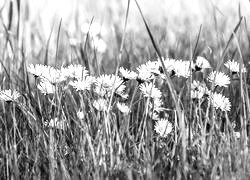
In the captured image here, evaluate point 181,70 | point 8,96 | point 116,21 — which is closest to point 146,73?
point 181,70

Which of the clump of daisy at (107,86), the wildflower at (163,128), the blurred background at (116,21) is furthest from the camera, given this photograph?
the blurred background at (116,21)

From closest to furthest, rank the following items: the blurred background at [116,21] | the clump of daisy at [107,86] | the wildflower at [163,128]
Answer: the wildflower at [163,128]
the clump of daisy at [107,86]
the blurred background at [116,21]

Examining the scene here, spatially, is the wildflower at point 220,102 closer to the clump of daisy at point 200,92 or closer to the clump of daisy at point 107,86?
the clump of daisy at point 200,92

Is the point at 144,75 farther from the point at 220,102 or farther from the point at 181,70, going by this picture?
the point at 220,102

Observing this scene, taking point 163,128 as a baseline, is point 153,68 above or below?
above

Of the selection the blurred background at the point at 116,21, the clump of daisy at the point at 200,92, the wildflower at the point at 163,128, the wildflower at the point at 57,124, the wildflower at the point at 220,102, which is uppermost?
the blurred background at the point at 116,21

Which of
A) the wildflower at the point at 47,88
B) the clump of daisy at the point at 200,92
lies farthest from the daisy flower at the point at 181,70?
the wildflower at the point at 47,88

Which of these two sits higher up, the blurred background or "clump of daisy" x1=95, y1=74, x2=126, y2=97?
the blurred background

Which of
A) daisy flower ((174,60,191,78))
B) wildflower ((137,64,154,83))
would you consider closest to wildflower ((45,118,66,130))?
wildflower ((137,64,154,83))

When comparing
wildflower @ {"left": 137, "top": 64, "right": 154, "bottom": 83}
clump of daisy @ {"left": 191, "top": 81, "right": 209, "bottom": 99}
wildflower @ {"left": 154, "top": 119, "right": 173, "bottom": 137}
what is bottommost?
wildflower @ {"left": 154, "top": 119, "right": 173, "bottom": 137}

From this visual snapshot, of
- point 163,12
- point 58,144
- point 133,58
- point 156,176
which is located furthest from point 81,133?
point 163,12

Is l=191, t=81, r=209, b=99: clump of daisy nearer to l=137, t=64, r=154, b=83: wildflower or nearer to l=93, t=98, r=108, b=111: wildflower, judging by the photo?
l=137, t=64, r=154, b=83: wildflower

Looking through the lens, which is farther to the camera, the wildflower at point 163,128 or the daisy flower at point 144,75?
the daisy flower at point 144,75

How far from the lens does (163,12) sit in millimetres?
5090
